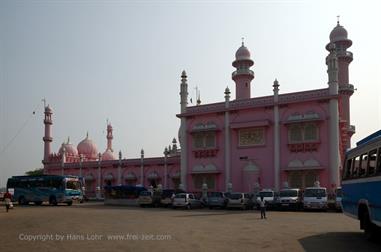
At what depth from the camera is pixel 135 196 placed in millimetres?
37969

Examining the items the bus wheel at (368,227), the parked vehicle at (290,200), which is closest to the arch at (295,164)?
the parked vehicle at (290,200)

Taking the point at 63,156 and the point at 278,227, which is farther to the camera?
the point at 63,156

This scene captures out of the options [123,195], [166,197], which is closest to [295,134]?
[166,197]

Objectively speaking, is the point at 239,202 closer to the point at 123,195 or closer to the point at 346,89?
the point at 123,195

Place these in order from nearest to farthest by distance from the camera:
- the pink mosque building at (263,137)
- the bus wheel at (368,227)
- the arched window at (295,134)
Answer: the bus wheel at (368,227)
the pink mosque building at (263,137)
the arched window at (295,134)

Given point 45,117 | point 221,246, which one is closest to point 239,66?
point 45,117

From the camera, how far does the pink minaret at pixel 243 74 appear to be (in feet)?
146

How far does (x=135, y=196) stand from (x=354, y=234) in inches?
1020

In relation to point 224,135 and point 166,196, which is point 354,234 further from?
point 224,135

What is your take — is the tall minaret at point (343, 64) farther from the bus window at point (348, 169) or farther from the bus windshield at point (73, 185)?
the bus window at point (348, 169)

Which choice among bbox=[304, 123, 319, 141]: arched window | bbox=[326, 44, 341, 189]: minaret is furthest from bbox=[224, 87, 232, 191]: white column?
bbox=[326, 44, 341, 189]: minaret

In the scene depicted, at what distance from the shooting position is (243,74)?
146 feet

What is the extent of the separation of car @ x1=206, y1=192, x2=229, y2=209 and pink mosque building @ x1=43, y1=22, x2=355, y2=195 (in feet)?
13.7

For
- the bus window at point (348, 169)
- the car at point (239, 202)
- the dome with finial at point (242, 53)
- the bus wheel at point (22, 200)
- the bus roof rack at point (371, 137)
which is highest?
the dome with finial at point (242, 53)
